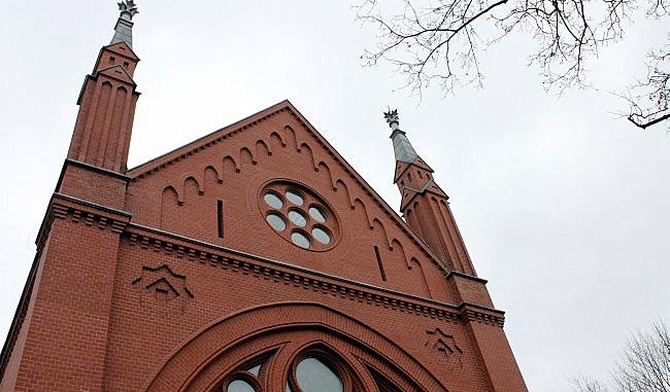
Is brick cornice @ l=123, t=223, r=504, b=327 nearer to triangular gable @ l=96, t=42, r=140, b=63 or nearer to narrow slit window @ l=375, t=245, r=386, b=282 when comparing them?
narrow slit window @ l=375, t=245, r=386, b=282

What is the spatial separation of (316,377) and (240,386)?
171cm

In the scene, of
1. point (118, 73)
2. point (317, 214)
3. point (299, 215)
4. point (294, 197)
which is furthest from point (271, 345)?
point (118, 73)

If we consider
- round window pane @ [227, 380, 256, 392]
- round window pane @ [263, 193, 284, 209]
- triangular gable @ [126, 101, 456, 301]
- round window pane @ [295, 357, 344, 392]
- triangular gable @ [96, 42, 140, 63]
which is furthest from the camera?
round window pane @ [263, 193, 284, 209]

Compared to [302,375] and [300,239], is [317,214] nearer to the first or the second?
[300,239]

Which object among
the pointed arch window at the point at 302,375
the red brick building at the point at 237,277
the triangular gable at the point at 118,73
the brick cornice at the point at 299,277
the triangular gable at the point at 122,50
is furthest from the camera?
the triangular gable at the point at 122,50

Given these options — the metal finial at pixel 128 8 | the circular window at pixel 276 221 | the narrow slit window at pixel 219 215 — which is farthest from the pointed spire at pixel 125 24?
the circular window at pixel 276 221

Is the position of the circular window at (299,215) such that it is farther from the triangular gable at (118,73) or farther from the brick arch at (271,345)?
the triangular gable at (118,73)

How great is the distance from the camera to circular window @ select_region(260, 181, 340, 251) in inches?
531

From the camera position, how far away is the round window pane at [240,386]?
32.7 feet

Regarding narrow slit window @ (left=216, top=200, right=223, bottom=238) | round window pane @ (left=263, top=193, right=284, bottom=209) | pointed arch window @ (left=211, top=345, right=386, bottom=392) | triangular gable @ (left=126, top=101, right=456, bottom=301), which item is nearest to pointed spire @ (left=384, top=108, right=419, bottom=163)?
triangular gable @ (left=126, top=101, right=456, bottom=301)

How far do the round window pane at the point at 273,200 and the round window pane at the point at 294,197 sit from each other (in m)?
0.38

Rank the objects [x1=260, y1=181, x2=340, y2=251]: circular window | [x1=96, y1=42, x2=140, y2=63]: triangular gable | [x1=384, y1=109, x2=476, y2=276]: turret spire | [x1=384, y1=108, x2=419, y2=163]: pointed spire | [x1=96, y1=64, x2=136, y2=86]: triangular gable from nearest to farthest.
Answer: [x1=96, y1=64, x2=136, y2=86]: triangular gable
[x1=260, y1=181, x2=340, y2=251]: circular window
[x1=96, y1=42, x2=140, y2=63]: triangular gable
[x1=384, y1=109, x2=476, y2=276]: turret spire
[x1=384, y1=108, x2=419, y2=163]: pointed spire

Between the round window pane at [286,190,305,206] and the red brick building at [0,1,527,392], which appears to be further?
the round window pane at [286,190,305,206]

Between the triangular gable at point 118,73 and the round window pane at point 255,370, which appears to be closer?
the round window pane at point 255,370
